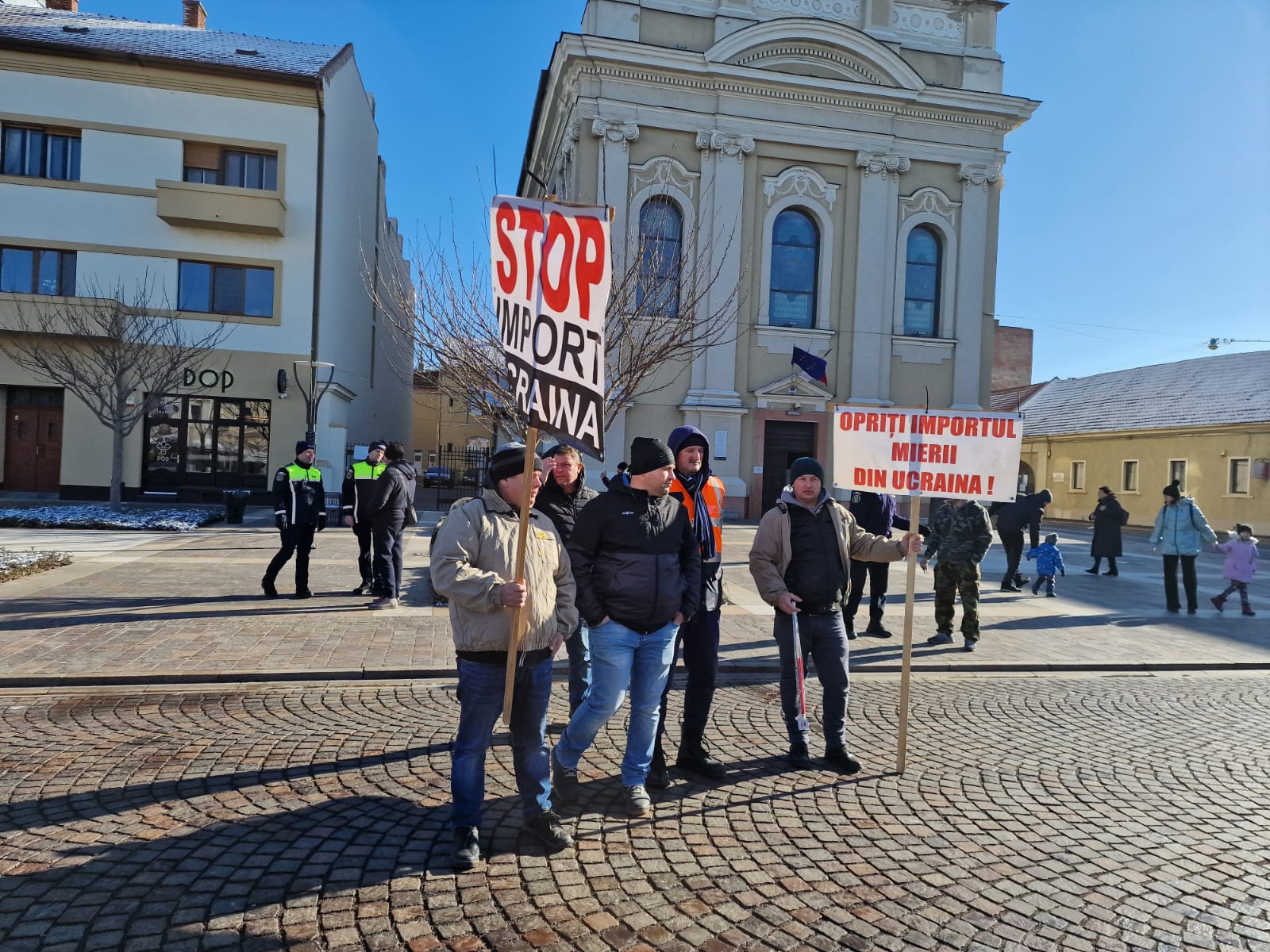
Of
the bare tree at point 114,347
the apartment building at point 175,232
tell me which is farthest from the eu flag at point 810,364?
the bare tree at point 114,347

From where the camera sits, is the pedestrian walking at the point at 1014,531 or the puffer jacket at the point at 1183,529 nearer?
the puffer jacket at the point at 1183,529

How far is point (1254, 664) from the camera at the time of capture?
26.6 feet

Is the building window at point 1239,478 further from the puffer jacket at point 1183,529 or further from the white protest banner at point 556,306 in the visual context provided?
the white protest banner at point 556,306

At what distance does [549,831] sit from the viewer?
360 centimetres

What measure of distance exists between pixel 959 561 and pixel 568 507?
5348 mm

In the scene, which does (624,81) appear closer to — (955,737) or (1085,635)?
(1085,635)

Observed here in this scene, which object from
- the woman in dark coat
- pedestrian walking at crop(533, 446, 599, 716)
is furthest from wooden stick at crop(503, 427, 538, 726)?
the woman in dark coat

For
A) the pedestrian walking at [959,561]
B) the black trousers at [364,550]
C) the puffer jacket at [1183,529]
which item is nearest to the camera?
the pedestrian walking at [959,561]

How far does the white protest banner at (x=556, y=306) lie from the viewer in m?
3.78

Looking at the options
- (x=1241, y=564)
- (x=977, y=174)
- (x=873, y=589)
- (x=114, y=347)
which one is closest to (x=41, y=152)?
(x=114, y=347)

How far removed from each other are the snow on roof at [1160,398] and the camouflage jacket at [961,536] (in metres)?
25.7

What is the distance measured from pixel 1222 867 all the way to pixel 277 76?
27.0 meters

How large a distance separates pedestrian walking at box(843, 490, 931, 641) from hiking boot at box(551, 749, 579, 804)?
4.87 m

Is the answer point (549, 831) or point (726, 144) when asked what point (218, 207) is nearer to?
point (726, 144)
